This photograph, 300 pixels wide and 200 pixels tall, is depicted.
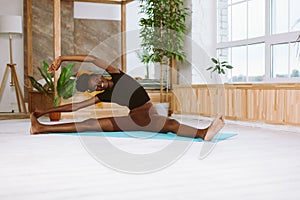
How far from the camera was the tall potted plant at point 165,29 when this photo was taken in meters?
6.26

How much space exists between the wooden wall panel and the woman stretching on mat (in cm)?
136

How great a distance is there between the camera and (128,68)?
795 centimetres

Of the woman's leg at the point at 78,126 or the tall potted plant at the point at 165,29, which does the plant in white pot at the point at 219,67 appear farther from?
the woman's leg at the point at 78,126

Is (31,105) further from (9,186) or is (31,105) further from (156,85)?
(9,186)

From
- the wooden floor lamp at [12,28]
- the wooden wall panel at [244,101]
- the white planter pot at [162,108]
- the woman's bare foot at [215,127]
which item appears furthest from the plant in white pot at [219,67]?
the wooden floor lamp at [12,28]

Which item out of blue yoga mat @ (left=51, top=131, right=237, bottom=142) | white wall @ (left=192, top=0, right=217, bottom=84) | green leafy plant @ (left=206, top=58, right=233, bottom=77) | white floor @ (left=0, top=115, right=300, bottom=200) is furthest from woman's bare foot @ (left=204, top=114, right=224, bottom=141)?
white wall @ (left=192, top=0, right=217, bottom=84)

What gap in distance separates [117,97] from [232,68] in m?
2.50

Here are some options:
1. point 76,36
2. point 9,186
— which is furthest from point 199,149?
point 76,36

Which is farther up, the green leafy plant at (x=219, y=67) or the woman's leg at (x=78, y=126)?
the green leafy plant at (x=219, y=67)

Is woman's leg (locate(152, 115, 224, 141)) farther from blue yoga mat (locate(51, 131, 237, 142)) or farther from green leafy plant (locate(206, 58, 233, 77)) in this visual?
green leafy plant (locate(206, 58, 233, 77))

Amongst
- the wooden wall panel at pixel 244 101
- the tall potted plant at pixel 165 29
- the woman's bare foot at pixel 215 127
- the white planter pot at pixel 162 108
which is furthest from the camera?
the white planter pot at pixel 162 108

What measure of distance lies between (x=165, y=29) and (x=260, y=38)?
1498 mm

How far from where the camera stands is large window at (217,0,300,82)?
493 cm

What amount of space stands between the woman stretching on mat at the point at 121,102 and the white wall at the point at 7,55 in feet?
12.7
